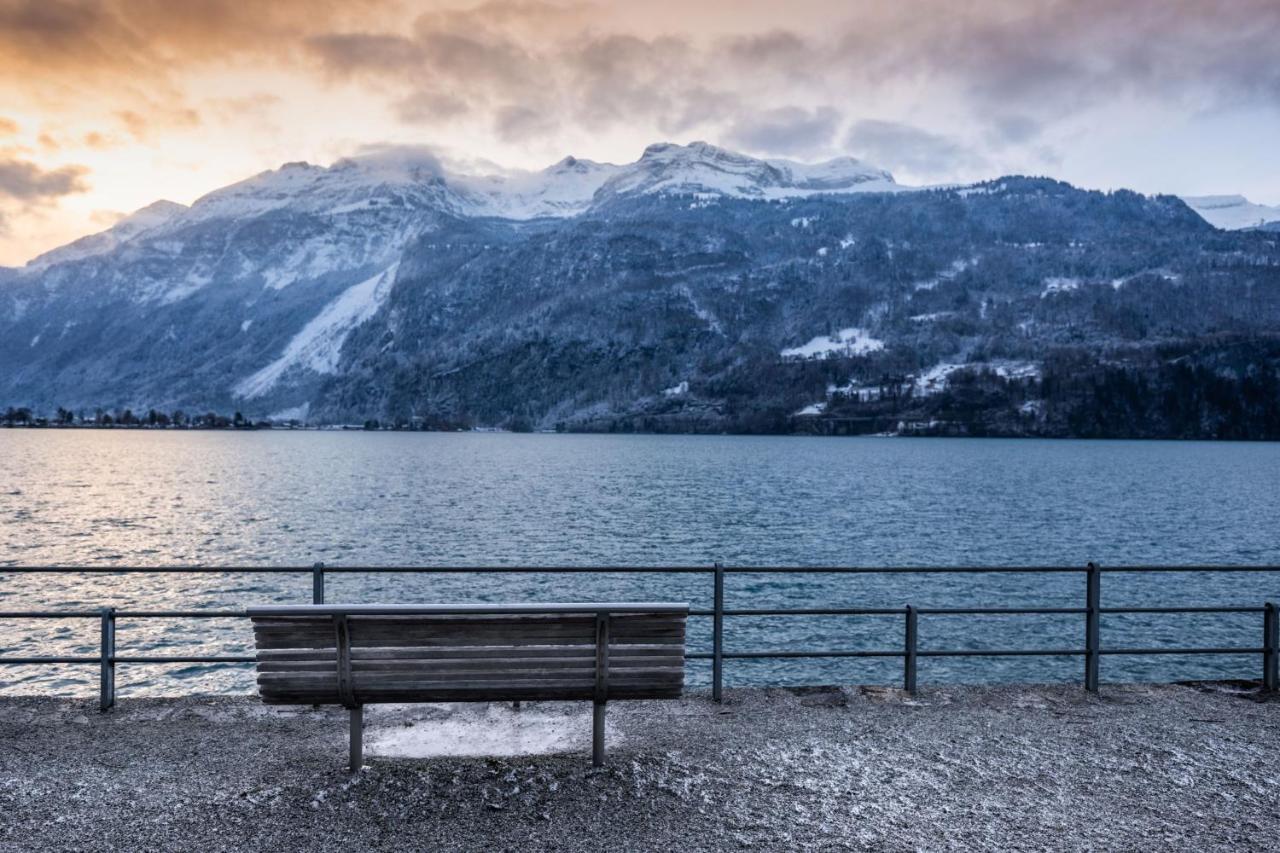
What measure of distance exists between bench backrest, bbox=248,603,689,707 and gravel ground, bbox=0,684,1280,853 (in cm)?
85

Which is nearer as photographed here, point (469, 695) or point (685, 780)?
point (469, 695)

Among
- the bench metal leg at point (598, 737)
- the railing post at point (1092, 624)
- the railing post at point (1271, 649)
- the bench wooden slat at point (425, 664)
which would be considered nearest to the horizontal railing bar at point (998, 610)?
the railing post at point (1092, 624)

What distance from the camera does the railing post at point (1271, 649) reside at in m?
10.7

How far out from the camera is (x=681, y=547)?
177 feet

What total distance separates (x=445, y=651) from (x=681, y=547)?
4691 cm

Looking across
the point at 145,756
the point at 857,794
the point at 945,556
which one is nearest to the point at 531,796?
the point at 857,794

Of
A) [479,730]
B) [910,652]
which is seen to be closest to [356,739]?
[479,730]

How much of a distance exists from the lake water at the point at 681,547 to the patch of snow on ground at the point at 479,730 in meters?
16.3

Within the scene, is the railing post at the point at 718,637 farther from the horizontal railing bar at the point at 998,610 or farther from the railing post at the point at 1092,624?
the railing post at the point at 1092,624

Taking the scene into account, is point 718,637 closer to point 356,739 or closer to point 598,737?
point 598,737

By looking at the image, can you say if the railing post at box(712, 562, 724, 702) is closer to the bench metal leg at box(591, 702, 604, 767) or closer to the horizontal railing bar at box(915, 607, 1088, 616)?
the bench metal leg at box(591, 702, 604, 767)

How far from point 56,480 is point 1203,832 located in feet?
390

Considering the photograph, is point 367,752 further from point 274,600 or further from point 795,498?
point 795,498

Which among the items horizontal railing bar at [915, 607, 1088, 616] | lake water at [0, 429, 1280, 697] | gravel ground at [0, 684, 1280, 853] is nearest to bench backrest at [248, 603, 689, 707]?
gravel ground at [0, 684, 1280, 853]
